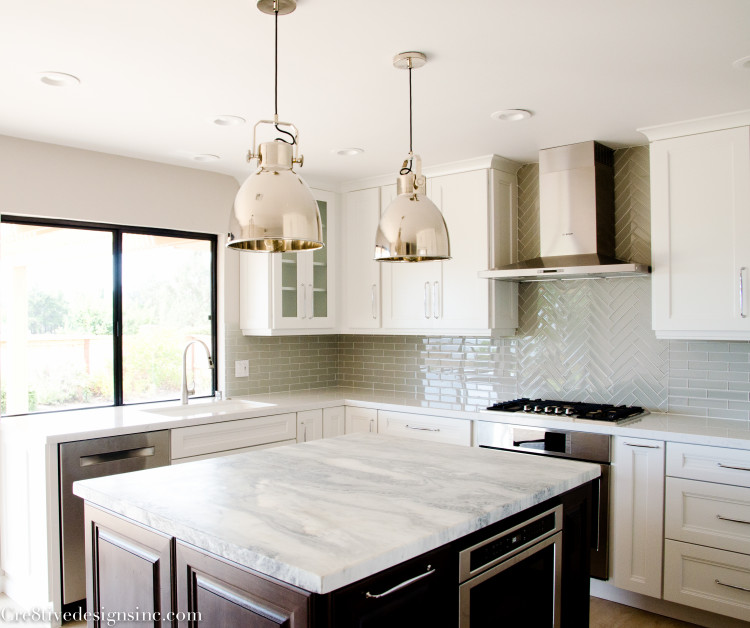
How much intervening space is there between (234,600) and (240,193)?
1.07 meters

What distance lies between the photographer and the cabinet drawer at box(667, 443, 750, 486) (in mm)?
2957

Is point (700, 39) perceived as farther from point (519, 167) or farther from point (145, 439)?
point (145, 439)

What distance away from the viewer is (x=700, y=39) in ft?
7.71

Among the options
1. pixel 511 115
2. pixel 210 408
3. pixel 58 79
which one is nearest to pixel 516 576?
pixel 511 115

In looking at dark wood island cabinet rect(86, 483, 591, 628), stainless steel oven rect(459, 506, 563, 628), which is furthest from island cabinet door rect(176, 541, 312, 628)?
stainless steel oven rect(459, 506, 563, 628)

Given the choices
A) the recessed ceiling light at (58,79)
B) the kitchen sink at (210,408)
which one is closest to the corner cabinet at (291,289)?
the kitchen sink at (210,408)

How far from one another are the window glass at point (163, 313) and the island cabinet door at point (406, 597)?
9.94 ft

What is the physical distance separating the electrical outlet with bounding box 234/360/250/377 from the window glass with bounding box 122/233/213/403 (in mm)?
183

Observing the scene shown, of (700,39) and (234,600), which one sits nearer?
(234,600)

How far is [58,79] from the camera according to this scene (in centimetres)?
269

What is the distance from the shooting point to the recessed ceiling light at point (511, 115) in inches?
124

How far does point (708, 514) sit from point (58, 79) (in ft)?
11.6

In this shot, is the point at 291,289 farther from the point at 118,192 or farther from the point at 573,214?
the point at 573,214

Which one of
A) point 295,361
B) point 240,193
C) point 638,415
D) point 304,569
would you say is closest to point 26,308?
point 295,361
